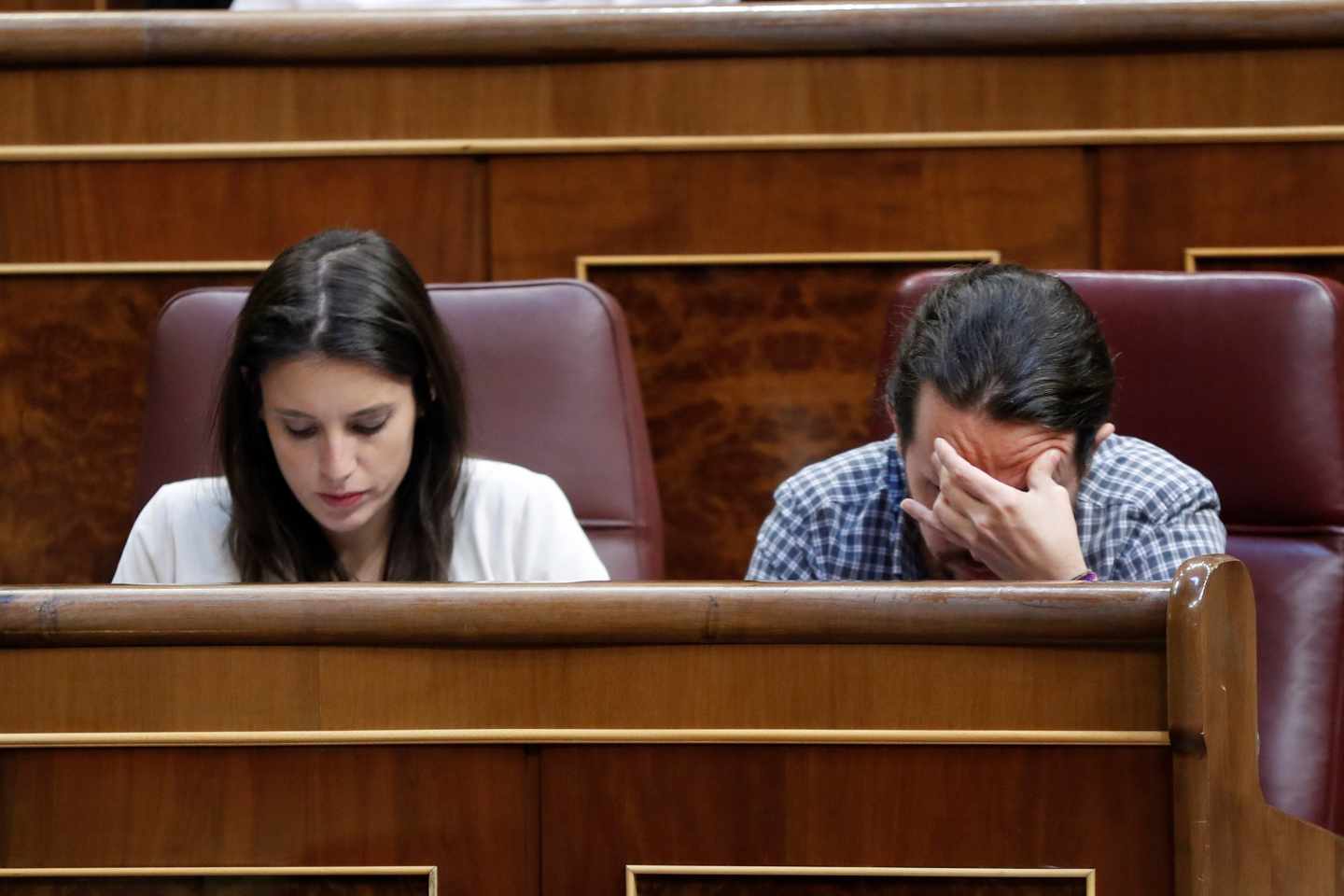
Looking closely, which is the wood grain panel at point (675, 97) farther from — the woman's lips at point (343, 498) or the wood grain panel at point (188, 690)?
the wood grain panel at point (188, 690)

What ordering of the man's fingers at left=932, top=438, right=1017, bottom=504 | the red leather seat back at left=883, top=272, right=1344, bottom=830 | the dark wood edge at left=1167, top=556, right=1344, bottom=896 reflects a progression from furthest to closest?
the red leather seat back at left=883, top=272, right=1344, bottom=830, the man's fingers at left=932, top=438, right=1017, bottom=504, the dark wood edge at left=1167, top=556, right=1344, bottom=896

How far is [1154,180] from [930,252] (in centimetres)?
14

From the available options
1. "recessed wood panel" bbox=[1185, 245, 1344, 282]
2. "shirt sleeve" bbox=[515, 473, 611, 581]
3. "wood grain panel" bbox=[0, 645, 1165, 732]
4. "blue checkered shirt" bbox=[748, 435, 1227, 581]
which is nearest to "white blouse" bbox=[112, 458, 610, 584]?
"shirt sleeve" bbox=[515, 473, 611, 581]

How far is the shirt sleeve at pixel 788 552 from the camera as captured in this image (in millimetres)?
803

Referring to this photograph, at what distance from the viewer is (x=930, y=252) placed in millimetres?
976

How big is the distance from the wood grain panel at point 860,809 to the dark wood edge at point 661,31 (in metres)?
0.58

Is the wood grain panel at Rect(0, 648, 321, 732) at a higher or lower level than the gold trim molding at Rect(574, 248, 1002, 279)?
lower

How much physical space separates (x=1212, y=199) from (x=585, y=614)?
626mm

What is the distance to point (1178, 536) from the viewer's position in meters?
0.74

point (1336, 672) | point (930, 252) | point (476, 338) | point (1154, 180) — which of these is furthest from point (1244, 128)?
point (476, 338)

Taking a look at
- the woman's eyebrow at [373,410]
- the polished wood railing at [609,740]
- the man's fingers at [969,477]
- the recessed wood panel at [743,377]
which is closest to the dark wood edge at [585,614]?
the polished wood railing at [609,740]

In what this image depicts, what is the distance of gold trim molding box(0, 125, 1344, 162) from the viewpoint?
975 mm

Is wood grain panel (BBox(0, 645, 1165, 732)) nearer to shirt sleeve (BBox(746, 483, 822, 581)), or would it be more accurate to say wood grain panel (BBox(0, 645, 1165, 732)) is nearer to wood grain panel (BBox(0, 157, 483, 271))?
shirt sleeve (BBox(746, 483, 822, 581))

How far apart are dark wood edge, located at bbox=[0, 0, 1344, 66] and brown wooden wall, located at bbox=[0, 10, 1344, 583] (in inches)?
0.4
